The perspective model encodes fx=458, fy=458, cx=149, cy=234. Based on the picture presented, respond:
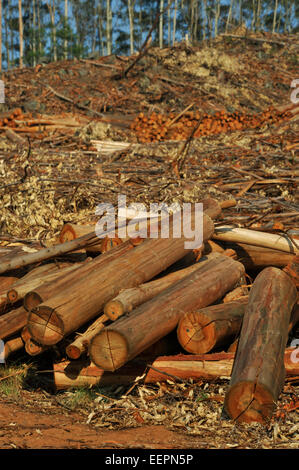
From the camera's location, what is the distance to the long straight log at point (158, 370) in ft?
11.8

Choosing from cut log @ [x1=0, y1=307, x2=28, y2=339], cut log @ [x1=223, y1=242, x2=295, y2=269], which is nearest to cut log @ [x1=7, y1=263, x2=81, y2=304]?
cut log @ [x1=0, y1=307, x2=28, y2=339]

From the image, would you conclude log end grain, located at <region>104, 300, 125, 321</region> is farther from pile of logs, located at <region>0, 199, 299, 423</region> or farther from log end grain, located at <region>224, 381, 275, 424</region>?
log end grain, located at <region>224, 381, 275, 424</region>

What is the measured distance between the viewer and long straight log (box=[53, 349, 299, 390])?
360cm

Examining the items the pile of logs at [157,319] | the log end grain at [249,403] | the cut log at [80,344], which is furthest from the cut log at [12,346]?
the log end grain at [249,403]

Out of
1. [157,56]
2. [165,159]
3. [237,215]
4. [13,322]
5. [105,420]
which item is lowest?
[105,420]

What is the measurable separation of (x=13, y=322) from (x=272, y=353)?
2.17 m

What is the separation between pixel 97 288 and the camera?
149 inches

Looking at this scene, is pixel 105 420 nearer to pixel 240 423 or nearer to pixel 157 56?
pixel 240 423

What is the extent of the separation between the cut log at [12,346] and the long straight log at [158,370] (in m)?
0.41

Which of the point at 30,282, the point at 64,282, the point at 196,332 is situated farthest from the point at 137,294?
the point at 30,282

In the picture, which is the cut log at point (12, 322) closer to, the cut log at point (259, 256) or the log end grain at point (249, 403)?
the log end grain at point (249, 403)

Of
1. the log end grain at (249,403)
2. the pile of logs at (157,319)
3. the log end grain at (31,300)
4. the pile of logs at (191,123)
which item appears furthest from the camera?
the pile of logs at (191,123)
